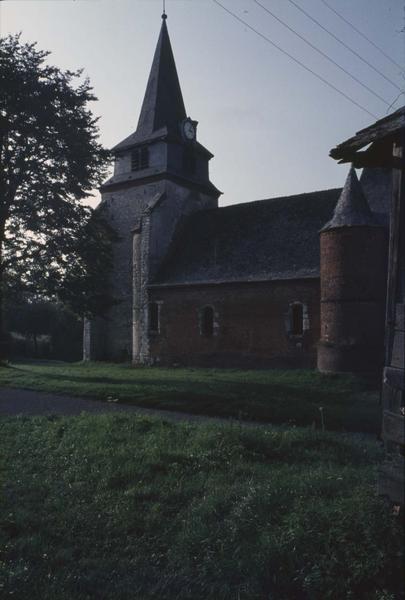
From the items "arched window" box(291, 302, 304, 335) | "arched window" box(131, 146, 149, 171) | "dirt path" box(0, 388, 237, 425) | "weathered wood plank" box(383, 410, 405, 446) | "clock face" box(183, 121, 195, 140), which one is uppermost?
"clock face" box(183, 121, 195, 140)

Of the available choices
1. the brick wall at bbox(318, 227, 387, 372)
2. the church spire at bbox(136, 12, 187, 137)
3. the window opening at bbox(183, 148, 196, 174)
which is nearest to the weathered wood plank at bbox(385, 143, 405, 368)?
the brick wall at bbox(318, 227, 387, 372)

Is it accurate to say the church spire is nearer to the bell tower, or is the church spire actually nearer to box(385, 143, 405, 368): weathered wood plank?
the bell tower

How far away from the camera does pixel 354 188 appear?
20.3 m

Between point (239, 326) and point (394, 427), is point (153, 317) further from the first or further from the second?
point (394, 427)

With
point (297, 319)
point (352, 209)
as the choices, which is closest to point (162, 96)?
point (352, 209)

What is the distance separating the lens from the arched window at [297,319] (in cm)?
2252

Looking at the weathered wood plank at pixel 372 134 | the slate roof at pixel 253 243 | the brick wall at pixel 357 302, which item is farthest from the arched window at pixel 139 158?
the weathered wood plank at pixel 372 134

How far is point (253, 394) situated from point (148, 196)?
19.5 metres

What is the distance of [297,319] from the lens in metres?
22.7

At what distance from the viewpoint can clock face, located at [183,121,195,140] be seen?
3183 cm

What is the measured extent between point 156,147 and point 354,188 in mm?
14885

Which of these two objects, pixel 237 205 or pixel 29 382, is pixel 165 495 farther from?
pixel 237 205

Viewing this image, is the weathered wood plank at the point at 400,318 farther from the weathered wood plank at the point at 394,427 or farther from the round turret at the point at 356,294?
the round turret at the point at 356,294

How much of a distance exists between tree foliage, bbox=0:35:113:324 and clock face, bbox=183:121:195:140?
28.5 feet
